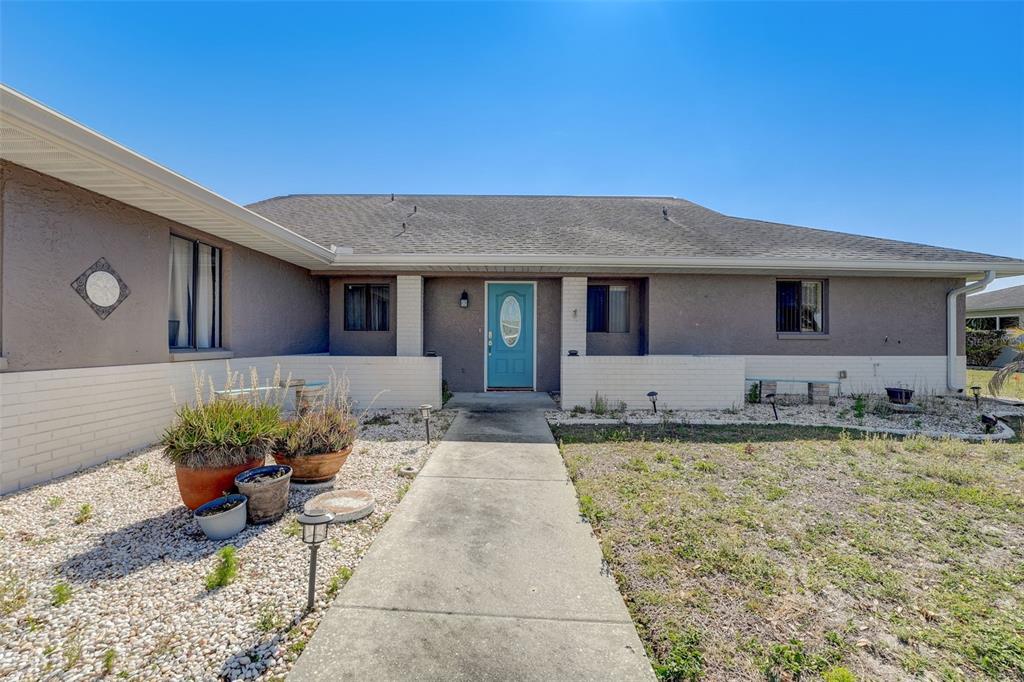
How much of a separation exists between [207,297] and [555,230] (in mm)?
6779

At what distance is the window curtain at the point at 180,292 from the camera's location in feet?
18.0

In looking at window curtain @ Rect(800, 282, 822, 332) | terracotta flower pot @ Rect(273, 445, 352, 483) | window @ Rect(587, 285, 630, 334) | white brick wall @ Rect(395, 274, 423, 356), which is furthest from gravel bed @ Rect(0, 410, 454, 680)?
window curtain @ Rect(800, 282, 822, 332)

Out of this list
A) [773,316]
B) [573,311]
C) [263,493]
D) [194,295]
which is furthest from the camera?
[773,316]

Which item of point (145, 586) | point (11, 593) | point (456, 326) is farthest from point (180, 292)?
point (456, 326)

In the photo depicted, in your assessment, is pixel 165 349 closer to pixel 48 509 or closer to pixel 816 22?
pixel 48 509

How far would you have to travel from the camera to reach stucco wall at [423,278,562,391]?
29.3 feet

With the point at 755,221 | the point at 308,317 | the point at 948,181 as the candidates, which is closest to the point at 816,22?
the point at 755,221

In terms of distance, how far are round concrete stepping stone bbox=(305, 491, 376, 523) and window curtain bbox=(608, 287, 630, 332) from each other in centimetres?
682

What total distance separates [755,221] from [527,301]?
6.53 metres

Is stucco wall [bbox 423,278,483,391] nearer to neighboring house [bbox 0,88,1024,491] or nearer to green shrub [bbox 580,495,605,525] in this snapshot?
neighboring house [bbox 0,88,1024,491]

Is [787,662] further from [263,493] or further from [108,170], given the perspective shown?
[108,170]

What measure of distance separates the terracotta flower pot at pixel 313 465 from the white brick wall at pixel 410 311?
4.68 meters

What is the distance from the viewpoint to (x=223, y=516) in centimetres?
288

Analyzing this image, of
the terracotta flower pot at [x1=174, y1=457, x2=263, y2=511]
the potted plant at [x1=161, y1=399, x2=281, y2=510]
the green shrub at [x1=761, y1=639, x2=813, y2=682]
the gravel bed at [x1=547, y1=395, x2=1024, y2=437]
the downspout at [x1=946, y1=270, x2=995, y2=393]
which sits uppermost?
the downspout at [x1=946, y1=270, x2=995, y2=393]
